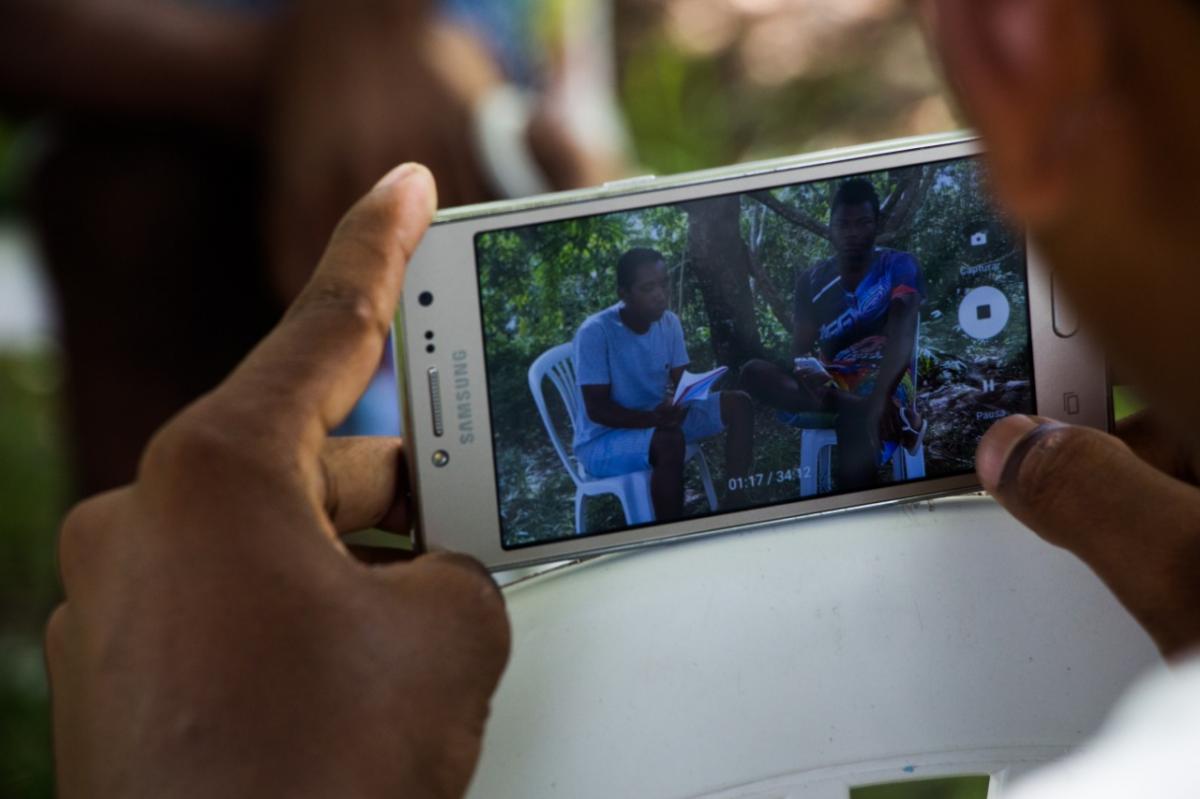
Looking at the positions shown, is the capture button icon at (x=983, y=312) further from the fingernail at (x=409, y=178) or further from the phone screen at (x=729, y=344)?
the fingernail at (x=409, y=178)

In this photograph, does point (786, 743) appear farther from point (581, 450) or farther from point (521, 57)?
point (521, 57)

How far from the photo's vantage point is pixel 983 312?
2.64 ft

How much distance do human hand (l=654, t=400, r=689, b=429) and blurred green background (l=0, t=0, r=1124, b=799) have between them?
1733 millimetres

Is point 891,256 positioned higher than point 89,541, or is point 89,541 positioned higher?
point 891,256

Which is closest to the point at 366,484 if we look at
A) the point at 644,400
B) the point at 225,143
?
the point at 644,400

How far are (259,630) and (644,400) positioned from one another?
0.96 feet

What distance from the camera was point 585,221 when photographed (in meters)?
0.78

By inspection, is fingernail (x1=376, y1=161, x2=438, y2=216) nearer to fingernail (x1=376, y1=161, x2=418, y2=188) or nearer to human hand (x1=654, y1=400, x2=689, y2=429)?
fingernail (x1=376, y1=161, x2=418, y2=188)

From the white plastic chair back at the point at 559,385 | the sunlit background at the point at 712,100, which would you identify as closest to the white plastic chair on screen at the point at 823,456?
the white plastic chair back at the point at 559,385

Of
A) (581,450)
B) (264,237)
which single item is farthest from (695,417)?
(264,237)

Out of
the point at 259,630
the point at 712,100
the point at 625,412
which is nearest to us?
the point at 259,630

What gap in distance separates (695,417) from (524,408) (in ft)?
0.35

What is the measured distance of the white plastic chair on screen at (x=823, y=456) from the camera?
791mm

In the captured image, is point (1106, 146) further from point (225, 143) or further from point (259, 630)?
point (225, 143)
